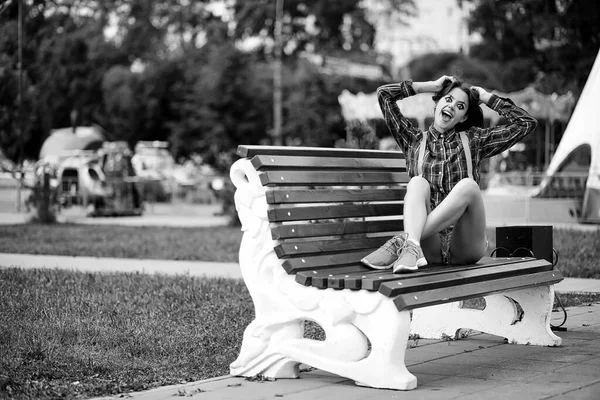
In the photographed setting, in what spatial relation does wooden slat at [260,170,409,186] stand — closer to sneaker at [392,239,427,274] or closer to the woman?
the woman

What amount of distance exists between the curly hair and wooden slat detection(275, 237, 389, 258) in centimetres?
83

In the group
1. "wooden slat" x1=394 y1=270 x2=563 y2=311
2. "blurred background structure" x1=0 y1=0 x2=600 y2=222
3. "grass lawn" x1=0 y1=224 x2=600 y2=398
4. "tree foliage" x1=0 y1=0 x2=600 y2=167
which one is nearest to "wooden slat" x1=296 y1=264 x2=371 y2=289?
"wooden slat" x1=394 y1=270 x2=563 y2=311

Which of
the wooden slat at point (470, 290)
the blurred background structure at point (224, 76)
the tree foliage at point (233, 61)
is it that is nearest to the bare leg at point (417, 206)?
the wooden slat at point (470, 290)

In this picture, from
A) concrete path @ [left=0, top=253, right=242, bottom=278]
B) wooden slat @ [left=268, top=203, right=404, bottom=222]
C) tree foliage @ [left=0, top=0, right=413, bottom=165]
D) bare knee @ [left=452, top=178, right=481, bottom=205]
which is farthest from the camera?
tree foliage @ [left=0, top=0, right=413, bottom=165]

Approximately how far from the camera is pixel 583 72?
37.4 meters

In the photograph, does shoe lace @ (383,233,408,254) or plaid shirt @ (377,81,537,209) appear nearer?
shoe lace @ (383,233,408,254)

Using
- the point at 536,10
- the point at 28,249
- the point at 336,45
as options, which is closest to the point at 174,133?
the point at 336,45

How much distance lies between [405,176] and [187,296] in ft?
8.68

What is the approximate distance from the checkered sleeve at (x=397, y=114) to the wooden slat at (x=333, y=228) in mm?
461

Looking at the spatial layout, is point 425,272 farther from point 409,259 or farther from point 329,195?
point 329,195

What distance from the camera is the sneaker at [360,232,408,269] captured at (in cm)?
542

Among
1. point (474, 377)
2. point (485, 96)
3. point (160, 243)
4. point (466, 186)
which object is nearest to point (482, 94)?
point (485, 96)

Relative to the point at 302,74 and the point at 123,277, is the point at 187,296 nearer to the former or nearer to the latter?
the point at 123,277

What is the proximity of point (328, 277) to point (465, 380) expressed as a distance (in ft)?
2.97
